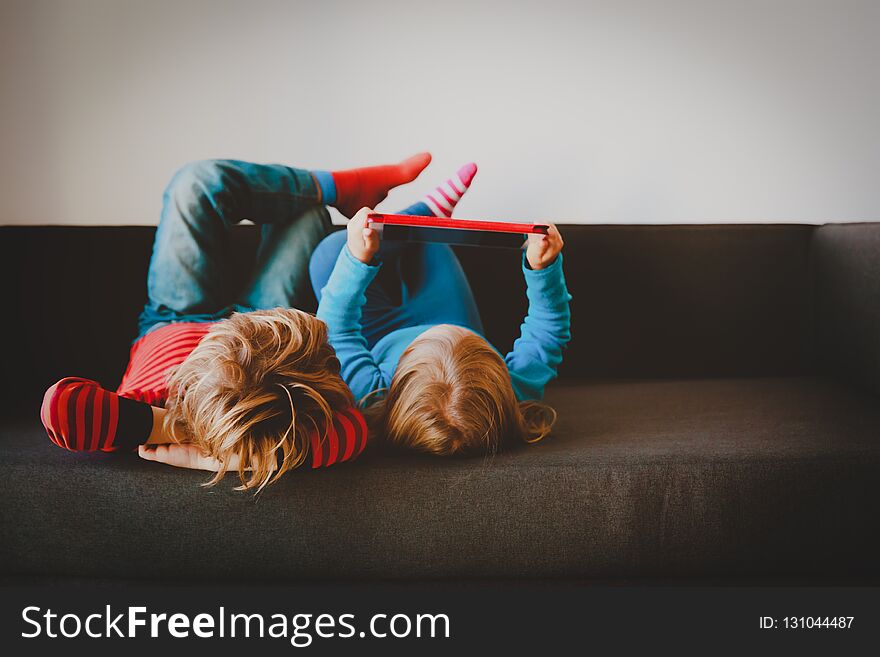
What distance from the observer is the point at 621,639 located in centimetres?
82

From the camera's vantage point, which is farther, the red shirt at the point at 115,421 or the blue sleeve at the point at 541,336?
the blue sleeve at the point at 541,336

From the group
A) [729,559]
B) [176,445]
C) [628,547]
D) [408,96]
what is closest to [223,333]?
[176,445]

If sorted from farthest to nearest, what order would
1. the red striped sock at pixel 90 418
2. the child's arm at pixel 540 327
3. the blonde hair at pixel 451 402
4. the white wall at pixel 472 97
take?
1. the white wall at pixel 472 97
2. the child's arm at pixel 540 327
3. the blonde hair at pixel 451 402
4. the red striped sock at pixel 90 418

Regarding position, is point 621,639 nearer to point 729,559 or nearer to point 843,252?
point 729,559

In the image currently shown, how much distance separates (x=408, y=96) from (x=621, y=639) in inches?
50.6

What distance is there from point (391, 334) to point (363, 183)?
323 mm

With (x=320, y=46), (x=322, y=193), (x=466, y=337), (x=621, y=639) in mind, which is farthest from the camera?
(x=320, y=46)

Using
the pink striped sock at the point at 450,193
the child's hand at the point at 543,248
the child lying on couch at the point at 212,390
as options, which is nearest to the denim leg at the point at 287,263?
the child lying on couch at the point at 212,390

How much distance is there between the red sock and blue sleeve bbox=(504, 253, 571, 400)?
37 cm

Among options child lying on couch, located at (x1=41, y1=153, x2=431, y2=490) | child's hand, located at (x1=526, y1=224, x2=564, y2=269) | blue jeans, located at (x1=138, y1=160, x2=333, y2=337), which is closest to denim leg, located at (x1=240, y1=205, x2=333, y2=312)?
blue jeans, located at (x1=138, y1=160, x2=333, y2=337)

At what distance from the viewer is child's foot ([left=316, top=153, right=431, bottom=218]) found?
4.27ft

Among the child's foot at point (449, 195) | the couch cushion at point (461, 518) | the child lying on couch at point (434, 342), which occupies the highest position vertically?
the child's foot at point (449, 195)

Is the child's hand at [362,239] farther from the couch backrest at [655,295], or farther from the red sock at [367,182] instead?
the couch backrest at [655,295]

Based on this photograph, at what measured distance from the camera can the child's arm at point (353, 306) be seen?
102 centimetres
